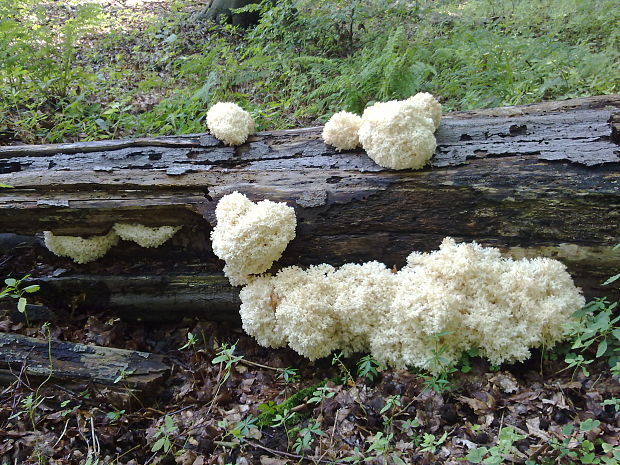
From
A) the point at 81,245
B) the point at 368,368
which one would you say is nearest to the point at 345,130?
the point at 368,368

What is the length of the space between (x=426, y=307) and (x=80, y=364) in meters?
3.42

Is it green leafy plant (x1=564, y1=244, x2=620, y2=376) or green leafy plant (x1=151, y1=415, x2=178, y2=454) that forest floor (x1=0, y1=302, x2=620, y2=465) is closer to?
green leafy plant (x1=151, y1=415, x2=178, y2=454)

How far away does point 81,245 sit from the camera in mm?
5203

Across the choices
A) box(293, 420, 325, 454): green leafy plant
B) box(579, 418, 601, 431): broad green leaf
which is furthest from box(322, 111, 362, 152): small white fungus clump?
box(579, 418, 601, 431): broad green leaf

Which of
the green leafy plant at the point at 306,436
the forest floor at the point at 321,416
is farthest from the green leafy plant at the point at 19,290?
the green leafy plant at the point at 306,436

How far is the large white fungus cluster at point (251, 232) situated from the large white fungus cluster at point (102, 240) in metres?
0.92

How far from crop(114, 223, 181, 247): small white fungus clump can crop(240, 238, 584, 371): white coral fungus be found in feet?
4.67

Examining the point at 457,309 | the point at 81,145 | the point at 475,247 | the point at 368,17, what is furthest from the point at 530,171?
the point at 368,17

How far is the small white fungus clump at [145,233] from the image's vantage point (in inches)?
197

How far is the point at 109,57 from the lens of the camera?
11797mm

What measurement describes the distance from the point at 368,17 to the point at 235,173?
704cm

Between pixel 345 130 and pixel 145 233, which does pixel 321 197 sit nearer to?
pixel 345 130

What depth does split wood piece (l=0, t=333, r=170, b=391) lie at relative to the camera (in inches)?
168

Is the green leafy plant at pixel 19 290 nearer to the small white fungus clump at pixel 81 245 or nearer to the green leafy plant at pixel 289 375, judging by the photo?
the small white fungus clump at pixel 81 245
